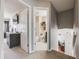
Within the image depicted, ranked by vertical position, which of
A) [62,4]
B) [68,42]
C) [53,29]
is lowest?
[68,42]

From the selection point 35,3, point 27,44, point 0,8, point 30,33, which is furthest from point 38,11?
point 0,8

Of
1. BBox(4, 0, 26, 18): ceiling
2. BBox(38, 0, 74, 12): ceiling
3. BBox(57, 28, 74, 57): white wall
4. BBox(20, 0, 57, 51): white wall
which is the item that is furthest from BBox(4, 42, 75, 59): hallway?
BBox(4, 0, 26, 18): ceiling

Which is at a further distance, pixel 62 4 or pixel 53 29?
pixel 53 29

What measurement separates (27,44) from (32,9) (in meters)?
1.66

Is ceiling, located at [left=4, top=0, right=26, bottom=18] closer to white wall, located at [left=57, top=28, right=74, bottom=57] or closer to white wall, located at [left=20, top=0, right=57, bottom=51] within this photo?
white wall, located at [left=20, top=0, right=57, bottom=51]

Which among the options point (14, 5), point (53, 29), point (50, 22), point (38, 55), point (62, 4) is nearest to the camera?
point (38, 55)

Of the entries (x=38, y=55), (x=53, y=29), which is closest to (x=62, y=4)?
(x=53, y=29)

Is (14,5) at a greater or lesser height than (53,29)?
greater

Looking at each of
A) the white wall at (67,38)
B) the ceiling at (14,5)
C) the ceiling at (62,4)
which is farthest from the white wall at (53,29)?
the ceiling at (14,5)

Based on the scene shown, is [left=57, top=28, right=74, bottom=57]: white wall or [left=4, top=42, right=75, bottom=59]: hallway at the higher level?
[left=57, top=28, right=74, bottom=57]: white wall

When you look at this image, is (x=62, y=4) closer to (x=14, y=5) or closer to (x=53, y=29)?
(x=53, y=29)

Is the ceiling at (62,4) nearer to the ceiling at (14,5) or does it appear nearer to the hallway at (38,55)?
the ceiling at (14,5)

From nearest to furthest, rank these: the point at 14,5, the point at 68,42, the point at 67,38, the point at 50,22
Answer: the point at 50,22
the point at 14,5
the point at 68,42
the point at 67,38

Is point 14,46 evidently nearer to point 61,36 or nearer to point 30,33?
point 30,33
